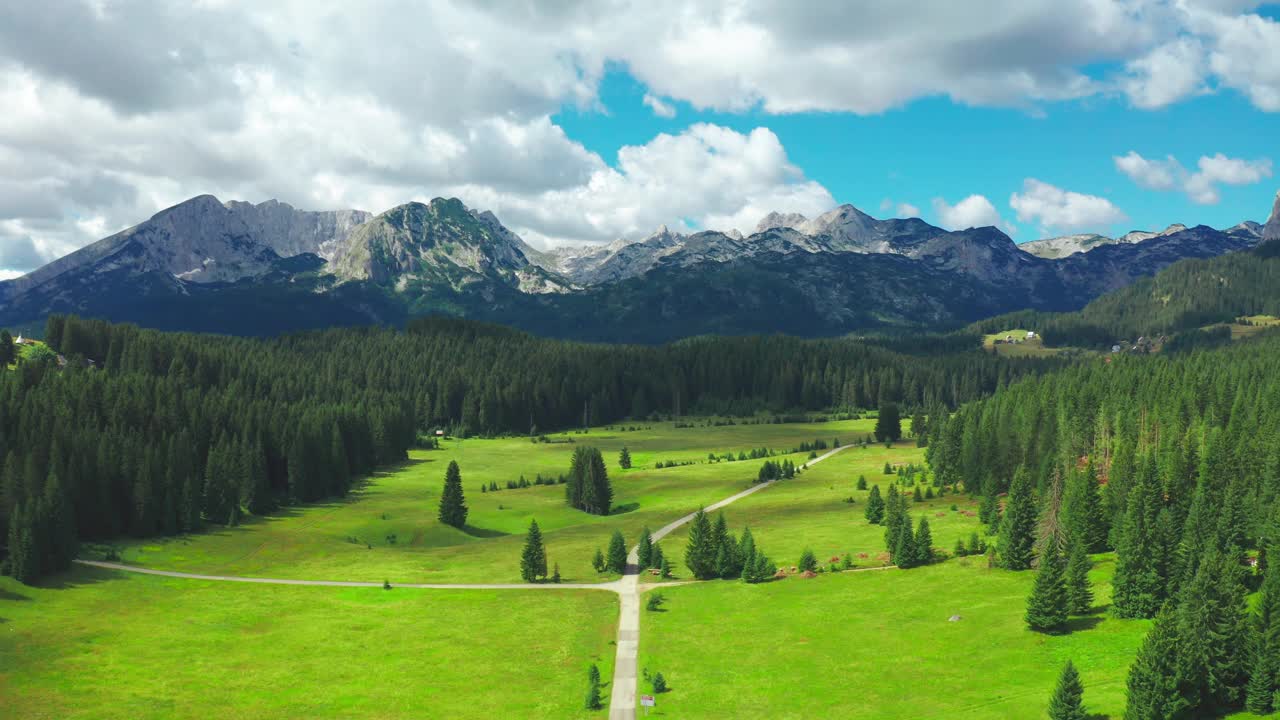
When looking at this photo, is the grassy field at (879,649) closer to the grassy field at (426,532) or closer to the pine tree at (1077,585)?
the pine tree at (1077,585)

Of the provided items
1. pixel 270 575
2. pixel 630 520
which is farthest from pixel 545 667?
pixel 630 520

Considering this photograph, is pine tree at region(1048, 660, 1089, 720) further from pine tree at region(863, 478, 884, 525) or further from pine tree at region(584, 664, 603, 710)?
pine tree at region(863, 478, 884, 525)

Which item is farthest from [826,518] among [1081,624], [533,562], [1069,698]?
[1069,698]

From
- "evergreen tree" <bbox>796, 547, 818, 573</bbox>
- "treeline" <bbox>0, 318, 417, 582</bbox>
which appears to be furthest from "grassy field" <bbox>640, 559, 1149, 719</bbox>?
"treeline" <bbox>0, 318, 417, 582</bbox>

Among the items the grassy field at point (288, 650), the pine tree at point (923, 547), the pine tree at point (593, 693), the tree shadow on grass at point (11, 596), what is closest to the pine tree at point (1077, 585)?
the pine tree at point (923, 547)

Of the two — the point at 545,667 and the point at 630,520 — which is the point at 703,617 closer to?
the point at 545,667
